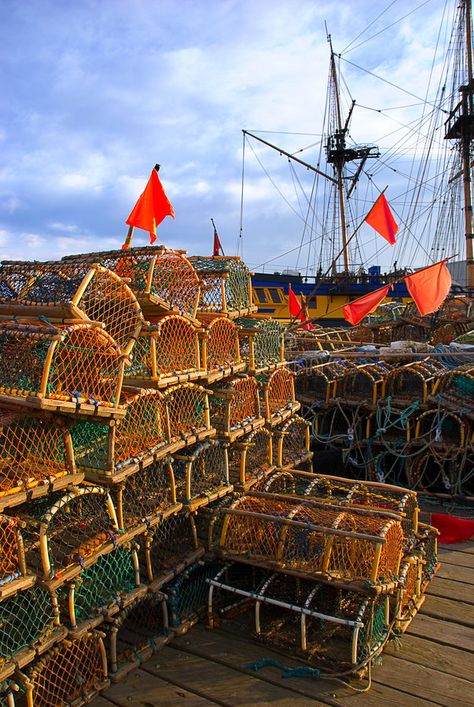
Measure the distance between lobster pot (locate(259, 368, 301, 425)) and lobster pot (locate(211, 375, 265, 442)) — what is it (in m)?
0.14

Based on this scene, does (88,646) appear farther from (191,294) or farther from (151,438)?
(191,294)

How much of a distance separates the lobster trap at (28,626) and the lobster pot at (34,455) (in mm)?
481

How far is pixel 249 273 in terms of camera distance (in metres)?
4.46

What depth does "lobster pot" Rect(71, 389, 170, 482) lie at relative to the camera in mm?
2717

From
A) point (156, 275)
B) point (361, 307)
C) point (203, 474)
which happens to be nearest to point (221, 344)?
point (156, 275)

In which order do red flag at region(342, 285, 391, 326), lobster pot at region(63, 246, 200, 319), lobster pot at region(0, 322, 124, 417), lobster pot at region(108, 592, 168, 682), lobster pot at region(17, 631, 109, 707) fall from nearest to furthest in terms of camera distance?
lobster pot at region(0, 322, 124, 417)
lobster pot at region(17, 631, 109, 707)
lobster pot at region(108, 592, 168, 682)
lobster pot at region(63, 246, 200, 319)
red flag at region(342, 285, 391, 326)

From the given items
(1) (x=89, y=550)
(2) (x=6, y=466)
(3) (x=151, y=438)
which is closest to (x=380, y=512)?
(3) (x=151, y=438)

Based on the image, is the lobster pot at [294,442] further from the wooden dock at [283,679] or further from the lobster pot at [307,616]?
the wooden dock at [283,679]

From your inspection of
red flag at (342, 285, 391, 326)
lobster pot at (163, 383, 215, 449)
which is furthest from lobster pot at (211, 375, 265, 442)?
red flag at (342, 285, 391, 326)

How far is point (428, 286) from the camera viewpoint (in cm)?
691

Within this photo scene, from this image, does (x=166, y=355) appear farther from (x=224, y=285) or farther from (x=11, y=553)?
(x=11, y=553)

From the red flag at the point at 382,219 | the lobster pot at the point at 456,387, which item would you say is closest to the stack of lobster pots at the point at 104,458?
the lobster pot at the point at 456,387

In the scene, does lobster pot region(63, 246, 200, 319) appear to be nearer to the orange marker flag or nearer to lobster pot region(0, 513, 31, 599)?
the orange marker flag

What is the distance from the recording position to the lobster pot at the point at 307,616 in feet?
9.29
